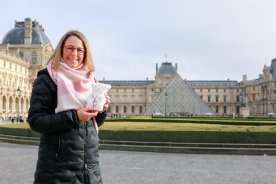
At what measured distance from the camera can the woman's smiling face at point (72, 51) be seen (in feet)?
9.73

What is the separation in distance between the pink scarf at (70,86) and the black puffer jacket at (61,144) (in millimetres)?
70

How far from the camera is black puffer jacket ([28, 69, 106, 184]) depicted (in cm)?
274

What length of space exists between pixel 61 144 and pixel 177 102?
55.3 meters

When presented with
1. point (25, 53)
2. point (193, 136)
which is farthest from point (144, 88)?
point (193, 136)

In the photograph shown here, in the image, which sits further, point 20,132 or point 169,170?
point 20,132

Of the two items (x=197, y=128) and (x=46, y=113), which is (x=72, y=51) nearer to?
(x=46, y=113)

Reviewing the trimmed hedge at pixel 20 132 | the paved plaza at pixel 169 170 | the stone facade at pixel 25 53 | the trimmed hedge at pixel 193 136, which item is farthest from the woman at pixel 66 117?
the stone facade at pixel 25 53

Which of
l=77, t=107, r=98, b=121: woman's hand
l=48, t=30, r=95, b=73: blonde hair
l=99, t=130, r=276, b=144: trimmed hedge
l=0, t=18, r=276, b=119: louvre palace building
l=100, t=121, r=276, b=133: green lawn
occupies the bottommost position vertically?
l=99, t=130, r=276, b=144: trimmed hedge

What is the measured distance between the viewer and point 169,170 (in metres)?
9.69

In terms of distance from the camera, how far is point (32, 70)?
7600 cm

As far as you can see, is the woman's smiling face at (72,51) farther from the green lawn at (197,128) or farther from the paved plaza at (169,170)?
the green lawn at (197,128)

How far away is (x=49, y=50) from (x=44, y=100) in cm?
8029

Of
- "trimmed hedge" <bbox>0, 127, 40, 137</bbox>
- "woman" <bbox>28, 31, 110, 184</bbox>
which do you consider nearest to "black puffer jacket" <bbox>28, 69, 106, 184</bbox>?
"woman" <bbox>28, 31, 110, 184</bbox>

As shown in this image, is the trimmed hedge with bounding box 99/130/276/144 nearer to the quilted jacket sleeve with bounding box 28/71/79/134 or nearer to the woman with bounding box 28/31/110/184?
the woman with bounding box 28/31/110/184
